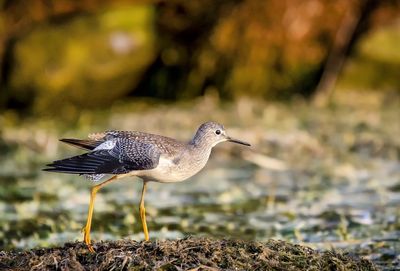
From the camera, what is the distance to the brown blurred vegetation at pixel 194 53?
692 inches

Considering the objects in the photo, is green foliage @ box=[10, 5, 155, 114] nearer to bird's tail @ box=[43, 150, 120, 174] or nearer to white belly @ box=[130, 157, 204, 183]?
bird's tail @ box=[43, 150, 120, 174]

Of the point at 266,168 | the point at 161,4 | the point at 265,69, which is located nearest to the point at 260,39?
the point at 265,69

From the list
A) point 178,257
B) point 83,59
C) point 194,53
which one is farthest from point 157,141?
point 194,53

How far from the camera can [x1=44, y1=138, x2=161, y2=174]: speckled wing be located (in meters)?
7.16

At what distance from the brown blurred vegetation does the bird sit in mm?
10123

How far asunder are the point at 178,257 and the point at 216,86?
11.5m

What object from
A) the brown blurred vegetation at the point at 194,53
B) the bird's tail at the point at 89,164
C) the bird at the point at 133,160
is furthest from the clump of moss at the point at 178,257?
the brown blurred vegetation at the point at 194,53

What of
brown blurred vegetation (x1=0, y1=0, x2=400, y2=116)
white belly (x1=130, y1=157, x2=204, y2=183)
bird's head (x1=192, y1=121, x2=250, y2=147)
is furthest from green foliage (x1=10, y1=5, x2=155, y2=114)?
white belly (x1=130, y1=157, x2=204, y2=183)

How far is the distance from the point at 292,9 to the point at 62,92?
14.8 ft

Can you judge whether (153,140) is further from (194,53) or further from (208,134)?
(194,53)

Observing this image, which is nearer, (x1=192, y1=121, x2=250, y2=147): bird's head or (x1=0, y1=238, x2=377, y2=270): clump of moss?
(x1=0, y1=238, x2=377, y2=270): clump of moss

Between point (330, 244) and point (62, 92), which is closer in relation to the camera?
point (330, 244)

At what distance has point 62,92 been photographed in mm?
17469

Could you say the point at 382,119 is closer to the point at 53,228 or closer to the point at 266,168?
the point at 266,168
